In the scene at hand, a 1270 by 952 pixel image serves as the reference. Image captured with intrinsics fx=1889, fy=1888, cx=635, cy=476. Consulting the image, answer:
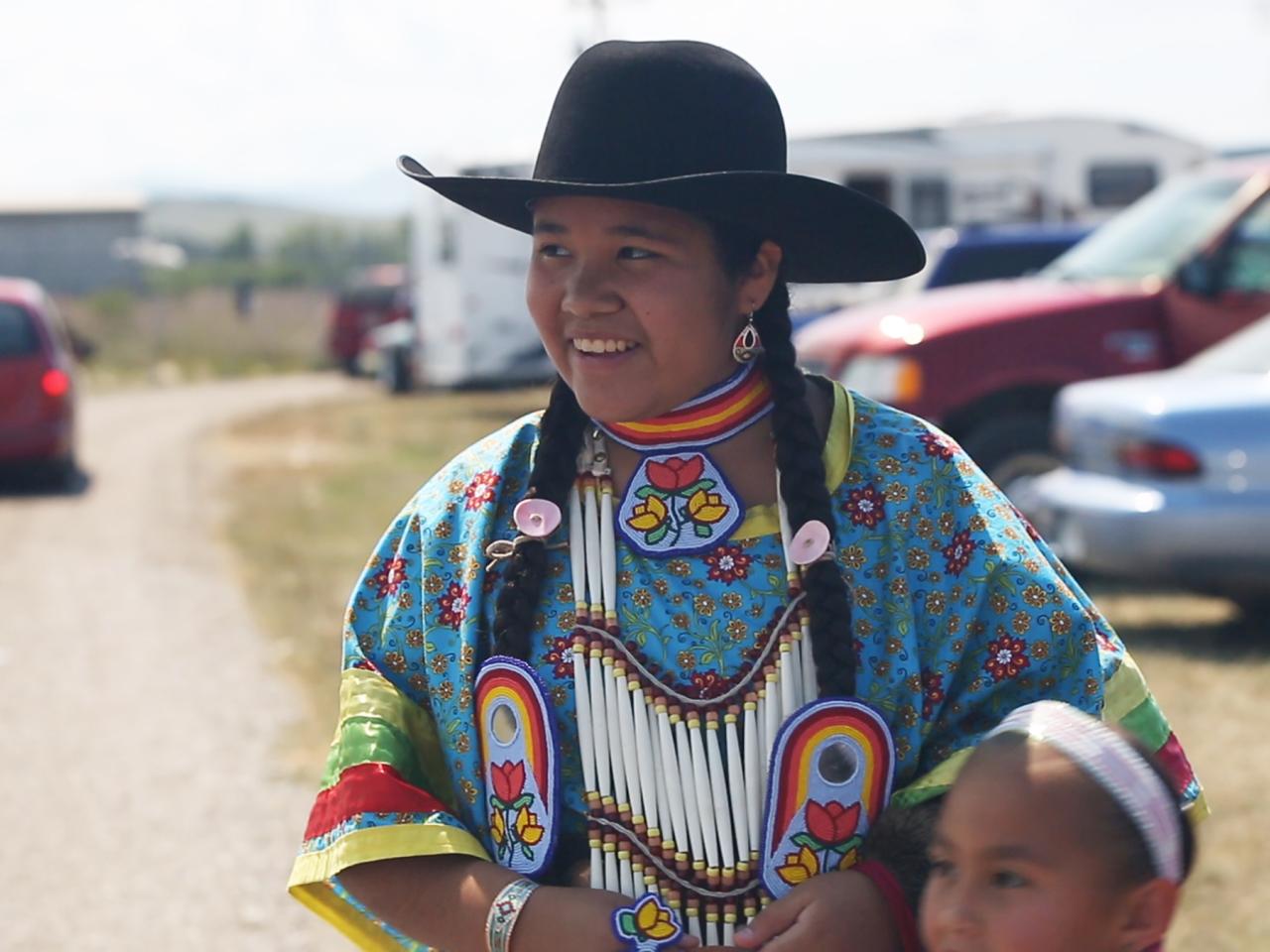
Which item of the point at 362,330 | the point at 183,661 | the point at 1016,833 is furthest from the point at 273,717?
the point at 362,330

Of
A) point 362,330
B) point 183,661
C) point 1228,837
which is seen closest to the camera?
point 1228,837

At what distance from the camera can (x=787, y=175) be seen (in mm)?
2246

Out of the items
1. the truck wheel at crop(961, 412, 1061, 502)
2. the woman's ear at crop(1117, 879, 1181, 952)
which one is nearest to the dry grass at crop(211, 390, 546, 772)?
the truck wheel at crop(961, 412, 1061, 502)

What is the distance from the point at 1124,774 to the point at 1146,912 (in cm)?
14

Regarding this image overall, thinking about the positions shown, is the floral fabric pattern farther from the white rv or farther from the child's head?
the white rv

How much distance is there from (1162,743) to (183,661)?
6.37 metres

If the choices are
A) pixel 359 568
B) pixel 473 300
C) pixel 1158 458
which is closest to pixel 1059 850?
pixel 1158 458

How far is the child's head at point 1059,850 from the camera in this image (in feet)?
6.33

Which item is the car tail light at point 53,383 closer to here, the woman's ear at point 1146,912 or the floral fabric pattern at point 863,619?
the floral fabric pattern at point 863,619

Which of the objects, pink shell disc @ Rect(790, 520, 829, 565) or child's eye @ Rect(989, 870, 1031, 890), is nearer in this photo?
child's eye @ Rect(989, 870, 1031, 890)

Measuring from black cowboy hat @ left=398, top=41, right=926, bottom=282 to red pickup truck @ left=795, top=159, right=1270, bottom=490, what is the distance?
19.9 ft

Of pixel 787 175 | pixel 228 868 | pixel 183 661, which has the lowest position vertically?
pixel 183 661

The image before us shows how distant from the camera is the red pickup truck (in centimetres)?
841

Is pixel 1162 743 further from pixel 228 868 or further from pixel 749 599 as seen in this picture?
pixel 228 868
